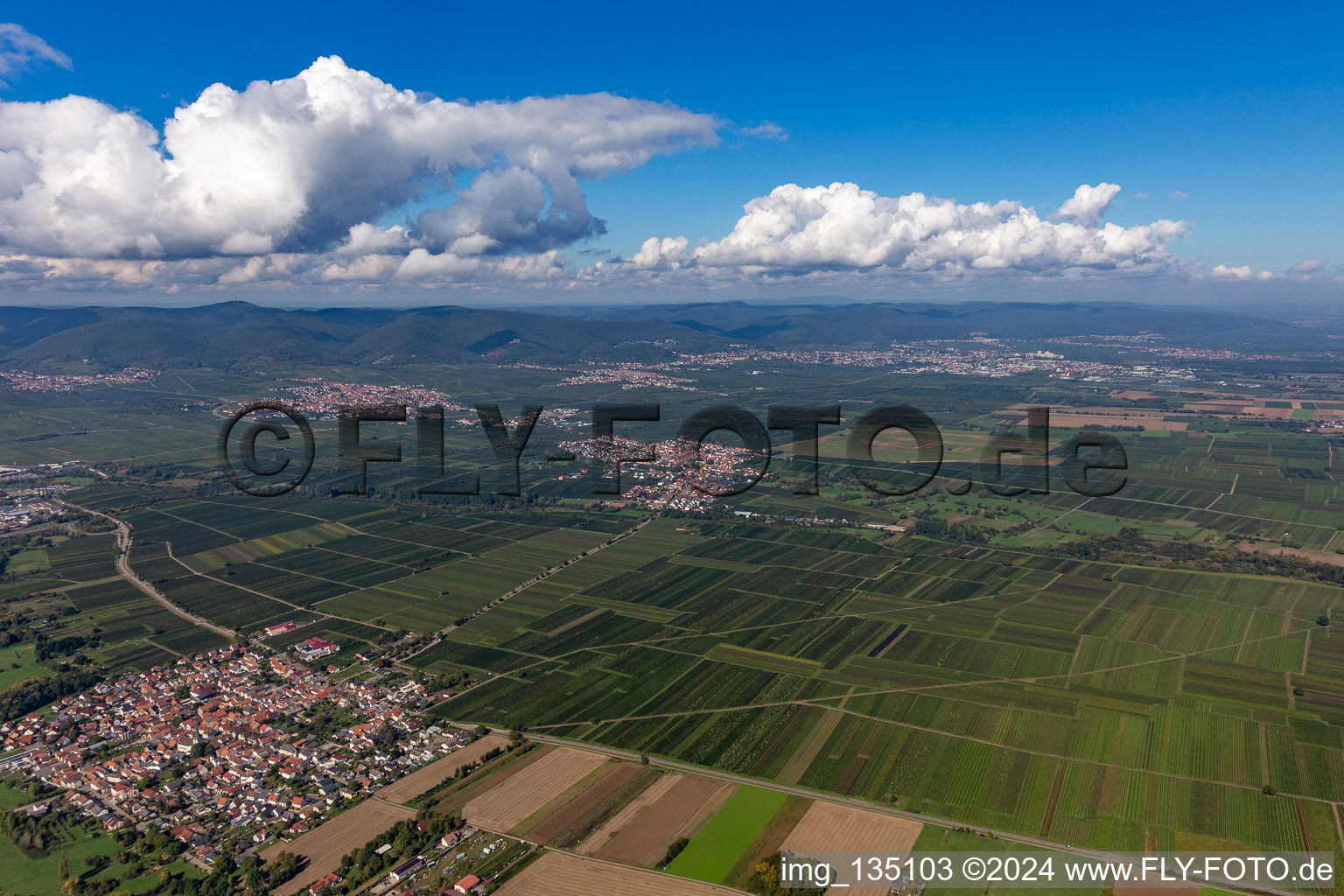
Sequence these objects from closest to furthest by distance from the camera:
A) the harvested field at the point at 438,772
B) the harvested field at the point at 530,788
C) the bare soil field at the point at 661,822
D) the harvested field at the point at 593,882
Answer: the harvested field at the point at 593,882, the bare soil field at the point at 661,822, the harvested field at the point at 530,788, the harvested field at the point at 438,772

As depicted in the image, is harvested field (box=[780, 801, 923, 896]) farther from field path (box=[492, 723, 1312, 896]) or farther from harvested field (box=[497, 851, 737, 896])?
harvested field (box=[497, 851, 737, 896])

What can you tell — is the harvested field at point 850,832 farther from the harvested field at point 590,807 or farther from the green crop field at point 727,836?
the harvested field at point 590,807

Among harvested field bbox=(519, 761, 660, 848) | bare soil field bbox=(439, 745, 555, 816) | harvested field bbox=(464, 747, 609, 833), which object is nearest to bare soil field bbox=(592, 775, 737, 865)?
harvested field bbox=(519, 761, 660, 848)

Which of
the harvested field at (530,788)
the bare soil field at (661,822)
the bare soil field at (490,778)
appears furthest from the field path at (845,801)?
the bare soil field at (490,778)

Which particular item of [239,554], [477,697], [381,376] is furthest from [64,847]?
[381,376]

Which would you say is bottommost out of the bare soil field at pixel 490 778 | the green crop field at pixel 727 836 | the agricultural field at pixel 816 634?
the green crop field at pixel 727 836

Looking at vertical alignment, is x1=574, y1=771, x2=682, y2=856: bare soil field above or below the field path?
below

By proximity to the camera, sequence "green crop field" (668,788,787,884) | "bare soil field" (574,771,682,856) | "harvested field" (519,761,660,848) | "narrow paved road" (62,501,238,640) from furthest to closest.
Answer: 1. "narrow paved road" (62,501,238,640)
2. "harvested field" (519,761,660,848)
3. "bare soil field" (574,771,682,856)
4. "green crop field" (668,788,787,884)
